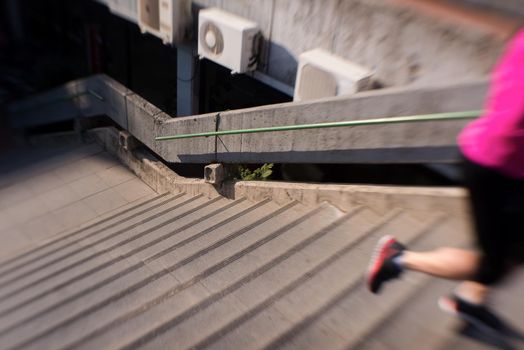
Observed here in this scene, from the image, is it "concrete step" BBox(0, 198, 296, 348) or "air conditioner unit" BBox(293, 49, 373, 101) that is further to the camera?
"air conditioner unit" BBox(293, 49, 373, 101)

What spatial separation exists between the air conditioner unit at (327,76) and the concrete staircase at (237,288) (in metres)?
1.43

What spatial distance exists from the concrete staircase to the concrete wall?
1.60 m

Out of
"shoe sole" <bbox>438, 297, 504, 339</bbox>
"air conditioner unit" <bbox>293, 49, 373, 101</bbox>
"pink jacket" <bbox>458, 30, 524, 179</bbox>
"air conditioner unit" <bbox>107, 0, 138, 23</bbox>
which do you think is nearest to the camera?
"pink jacket" <bbox>458, 30, 524, 179</bbox>

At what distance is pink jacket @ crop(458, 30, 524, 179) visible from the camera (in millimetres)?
1969

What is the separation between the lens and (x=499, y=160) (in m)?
2.04

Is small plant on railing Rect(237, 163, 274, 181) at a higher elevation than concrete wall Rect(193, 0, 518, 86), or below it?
below

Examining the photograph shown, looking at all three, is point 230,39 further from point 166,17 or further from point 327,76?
point 327,76

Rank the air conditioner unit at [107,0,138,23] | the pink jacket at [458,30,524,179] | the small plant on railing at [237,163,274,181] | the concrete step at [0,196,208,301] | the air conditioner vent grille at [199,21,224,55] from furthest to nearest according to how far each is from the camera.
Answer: the air conditioner unit at [107,0,138,23]
the air conditioner vent grille at [199,21,224,55]
the small plant on railing at [237,163,274,181]
the concrete step at [0,196,208,301]
the pink jacket at [458,30,524,179]

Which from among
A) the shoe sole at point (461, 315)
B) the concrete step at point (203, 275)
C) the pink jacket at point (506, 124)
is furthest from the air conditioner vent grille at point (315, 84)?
the pink jacket at point (506, 124)

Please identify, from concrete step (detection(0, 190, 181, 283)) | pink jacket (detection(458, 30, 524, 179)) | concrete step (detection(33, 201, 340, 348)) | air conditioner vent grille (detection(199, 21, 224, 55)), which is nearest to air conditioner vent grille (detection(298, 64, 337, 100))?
concrete step (detection(33, 201, 340, 348))

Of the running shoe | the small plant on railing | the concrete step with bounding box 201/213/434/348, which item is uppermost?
the running shoe

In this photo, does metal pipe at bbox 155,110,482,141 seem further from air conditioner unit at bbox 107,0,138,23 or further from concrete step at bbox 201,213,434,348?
air conditioner unit at bbox 107,0,138,23

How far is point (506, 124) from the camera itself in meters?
2.00

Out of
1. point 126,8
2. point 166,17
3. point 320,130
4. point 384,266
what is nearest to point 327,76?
point 320,130
